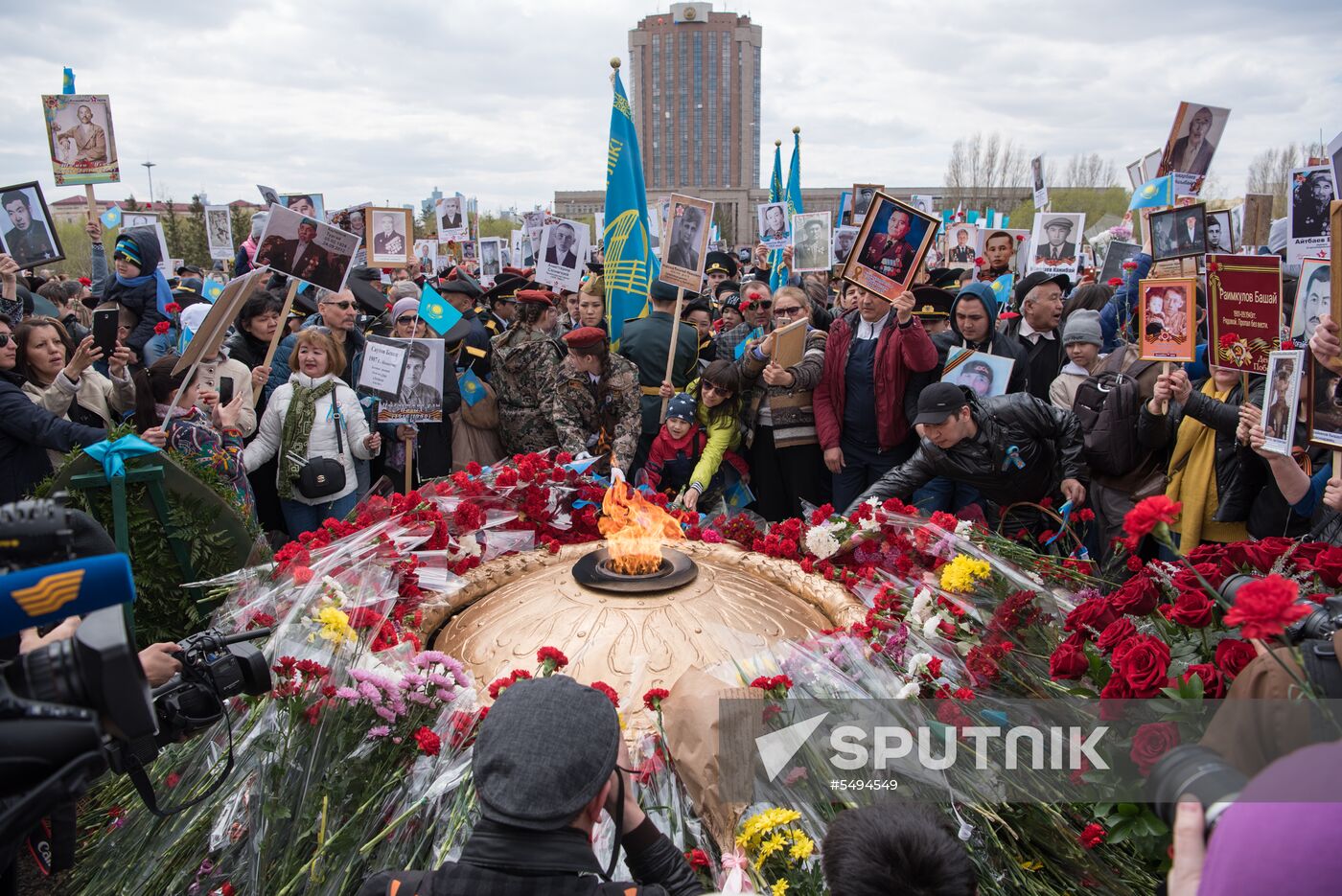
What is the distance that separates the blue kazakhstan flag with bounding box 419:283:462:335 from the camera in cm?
658

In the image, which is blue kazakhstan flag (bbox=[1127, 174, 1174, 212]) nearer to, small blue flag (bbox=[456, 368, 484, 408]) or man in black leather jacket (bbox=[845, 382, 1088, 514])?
man in black leather jacket (bbox=[845, 382, 1088, 514])

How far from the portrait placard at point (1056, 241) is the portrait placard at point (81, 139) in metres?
10.9

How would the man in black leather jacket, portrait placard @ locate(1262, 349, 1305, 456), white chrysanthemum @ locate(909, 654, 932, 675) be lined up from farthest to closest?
1. the man in black leather jacket
2. portrait placard @ locate(1262, 349, 1305, 456)
3. white chrysanthemum @ locate(909, 654, 932, 675)

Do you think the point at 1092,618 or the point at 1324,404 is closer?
the point at 1092,618

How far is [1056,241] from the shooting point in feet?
36.7

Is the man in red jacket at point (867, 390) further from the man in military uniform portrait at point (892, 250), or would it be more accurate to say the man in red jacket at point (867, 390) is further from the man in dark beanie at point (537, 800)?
the man in dark beanie at point (537, 800)

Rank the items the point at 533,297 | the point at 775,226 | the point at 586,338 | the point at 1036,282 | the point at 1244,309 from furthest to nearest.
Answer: the point at 775,226 → the point at 1036,282 → the point at 533,297 → the point at 586,338 → the point at 1244,309

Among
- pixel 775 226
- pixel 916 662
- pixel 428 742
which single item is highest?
pixel 775 226

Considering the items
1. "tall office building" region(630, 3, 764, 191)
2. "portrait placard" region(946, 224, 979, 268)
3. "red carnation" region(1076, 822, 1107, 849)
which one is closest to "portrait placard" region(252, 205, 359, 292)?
"red carnation" region(1076, 822, 1107, 849)

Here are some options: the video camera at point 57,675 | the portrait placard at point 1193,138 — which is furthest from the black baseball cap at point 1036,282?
the video camera at point 57,675

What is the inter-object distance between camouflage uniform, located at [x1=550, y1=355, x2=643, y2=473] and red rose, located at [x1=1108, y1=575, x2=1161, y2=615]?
12.4ft

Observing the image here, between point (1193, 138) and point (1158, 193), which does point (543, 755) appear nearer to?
point (1158, 193)

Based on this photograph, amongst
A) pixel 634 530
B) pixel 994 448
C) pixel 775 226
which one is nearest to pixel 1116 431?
pixel 994 448

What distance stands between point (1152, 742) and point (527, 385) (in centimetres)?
541
